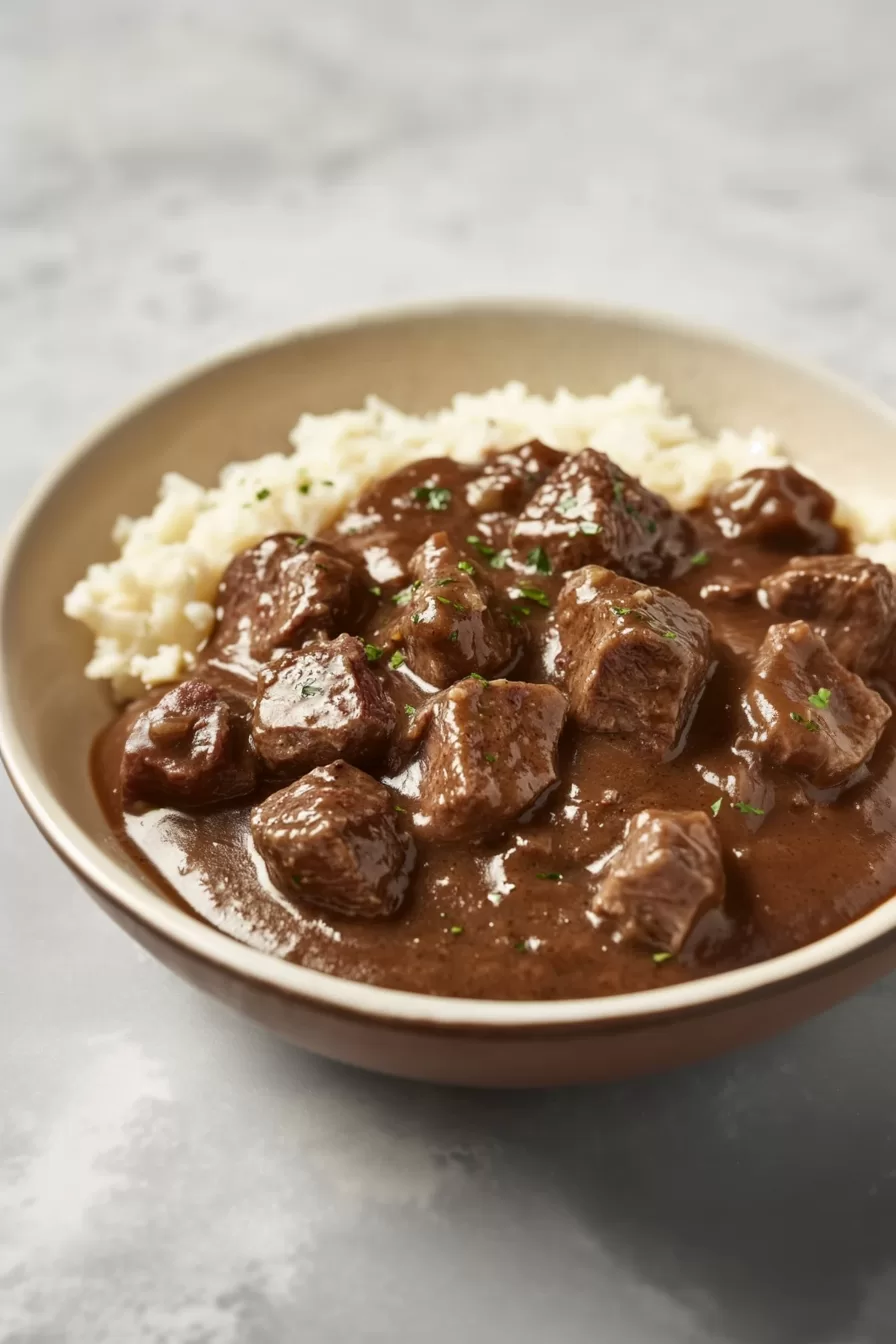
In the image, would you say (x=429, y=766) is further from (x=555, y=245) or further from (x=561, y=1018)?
(x=555, y=245)

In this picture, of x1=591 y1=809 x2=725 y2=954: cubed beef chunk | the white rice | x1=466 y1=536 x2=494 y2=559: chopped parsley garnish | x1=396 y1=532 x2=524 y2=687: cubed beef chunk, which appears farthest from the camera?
the white rice

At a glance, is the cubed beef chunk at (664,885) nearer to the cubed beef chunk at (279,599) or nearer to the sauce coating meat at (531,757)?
the sauce coating meat at (531,757)

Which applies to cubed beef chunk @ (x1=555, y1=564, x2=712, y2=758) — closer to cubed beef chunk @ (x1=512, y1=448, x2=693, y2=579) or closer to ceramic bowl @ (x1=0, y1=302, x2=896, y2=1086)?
cubed beef chunk @ (x1=512, y1=448, x2=693, y2=579)

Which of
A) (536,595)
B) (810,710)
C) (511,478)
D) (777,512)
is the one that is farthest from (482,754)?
(777,512)

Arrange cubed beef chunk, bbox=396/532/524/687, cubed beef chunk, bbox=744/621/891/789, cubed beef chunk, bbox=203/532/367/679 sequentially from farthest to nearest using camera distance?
cubed beef chunk, bbox=203/532/367/679
cubed beef chunk, bbox=396/532/524/687
cubed beef chunk, bbox=744/621/891/789

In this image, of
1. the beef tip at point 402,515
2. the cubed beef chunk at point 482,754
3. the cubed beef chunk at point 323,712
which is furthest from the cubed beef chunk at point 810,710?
the beef tip at point 402,515

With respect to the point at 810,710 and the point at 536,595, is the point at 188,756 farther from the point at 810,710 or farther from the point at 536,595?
the point at 810,710

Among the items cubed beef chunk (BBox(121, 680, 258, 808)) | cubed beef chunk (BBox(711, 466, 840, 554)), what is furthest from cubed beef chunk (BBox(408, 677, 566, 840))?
cubed beef chunk (BBox(711, 466, 840, 554))

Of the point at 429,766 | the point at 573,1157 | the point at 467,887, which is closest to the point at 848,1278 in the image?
the point at 573,1157
